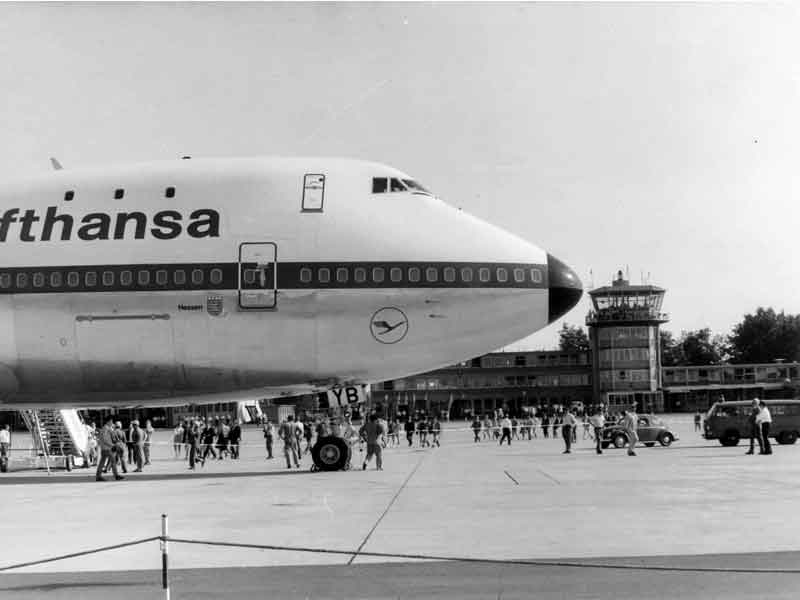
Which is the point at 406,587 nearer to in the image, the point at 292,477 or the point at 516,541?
the point at 516,541

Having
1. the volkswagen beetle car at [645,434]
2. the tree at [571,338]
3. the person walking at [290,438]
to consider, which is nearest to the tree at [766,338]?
the tree at [571,338]

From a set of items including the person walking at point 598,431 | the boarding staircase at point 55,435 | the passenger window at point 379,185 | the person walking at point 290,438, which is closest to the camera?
the passenger window at point 379,185

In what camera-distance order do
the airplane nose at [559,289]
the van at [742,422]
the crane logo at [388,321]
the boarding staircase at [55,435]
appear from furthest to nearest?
the van at [742,422]
the boarding staircase at [55,435]
the airplane nose at [559,289]
the crane logo at [388,321]

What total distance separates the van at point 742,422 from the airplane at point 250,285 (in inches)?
624

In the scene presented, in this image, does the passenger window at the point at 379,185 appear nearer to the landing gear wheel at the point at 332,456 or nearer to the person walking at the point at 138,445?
the landing gear wheel at the point at 332,456

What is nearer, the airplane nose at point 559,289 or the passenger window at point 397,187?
the airplane nose at point 559,289

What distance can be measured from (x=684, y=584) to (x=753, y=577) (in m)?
0.77

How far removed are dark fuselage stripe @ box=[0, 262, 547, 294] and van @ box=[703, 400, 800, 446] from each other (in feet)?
56.4

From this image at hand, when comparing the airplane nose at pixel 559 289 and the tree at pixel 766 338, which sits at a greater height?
the tree at pixel 766 338

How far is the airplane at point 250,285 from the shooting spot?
23.9 metres

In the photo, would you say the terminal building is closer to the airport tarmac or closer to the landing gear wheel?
the landing gear wheel

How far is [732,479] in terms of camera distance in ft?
69.0

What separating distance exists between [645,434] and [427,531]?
95.1ft

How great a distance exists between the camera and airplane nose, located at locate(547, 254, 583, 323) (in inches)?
965
